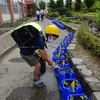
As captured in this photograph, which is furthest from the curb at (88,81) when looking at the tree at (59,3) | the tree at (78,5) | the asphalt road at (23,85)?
the tree at (59,3)

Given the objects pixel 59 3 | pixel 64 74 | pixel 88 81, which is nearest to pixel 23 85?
pixel 64 74

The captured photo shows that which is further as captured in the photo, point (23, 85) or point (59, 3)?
point (59, 3)

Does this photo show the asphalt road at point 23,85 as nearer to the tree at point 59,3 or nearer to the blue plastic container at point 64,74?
the blue plastic container at point 64,74

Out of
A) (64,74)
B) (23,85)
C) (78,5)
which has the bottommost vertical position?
(23,85)

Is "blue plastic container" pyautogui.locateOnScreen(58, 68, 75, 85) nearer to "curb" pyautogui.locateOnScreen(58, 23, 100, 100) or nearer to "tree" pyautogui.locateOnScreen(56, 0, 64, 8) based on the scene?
"curb" pyautogui.locateOnScreen(58, 23, 100, 100)

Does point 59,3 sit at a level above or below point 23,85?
above

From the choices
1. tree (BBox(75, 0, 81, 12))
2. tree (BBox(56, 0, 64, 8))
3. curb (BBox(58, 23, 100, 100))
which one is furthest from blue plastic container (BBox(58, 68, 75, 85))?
tree (BBox(56, 0, 64, 8))

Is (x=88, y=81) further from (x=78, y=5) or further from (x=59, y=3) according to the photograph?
(x=59, y=3)

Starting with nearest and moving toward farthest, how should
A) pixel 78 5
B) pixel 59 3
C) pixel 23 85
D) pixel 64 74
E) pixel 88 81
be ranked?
pixel 88 81, pixel 64 74, pixel 23 85, pixel 78 5, pixel 59 3

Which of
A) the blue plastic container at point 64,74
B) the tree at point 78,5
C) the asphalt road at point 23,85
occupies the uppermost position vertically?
the tree at point 78,5

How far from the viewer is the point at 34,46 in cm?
261

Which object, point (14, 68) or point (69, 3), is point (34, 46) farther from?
point (69, 3)

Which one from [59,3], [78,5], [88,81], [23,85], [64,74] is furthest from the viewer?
[59,3]

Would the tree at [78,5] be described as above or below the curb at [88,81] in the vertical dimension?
above
